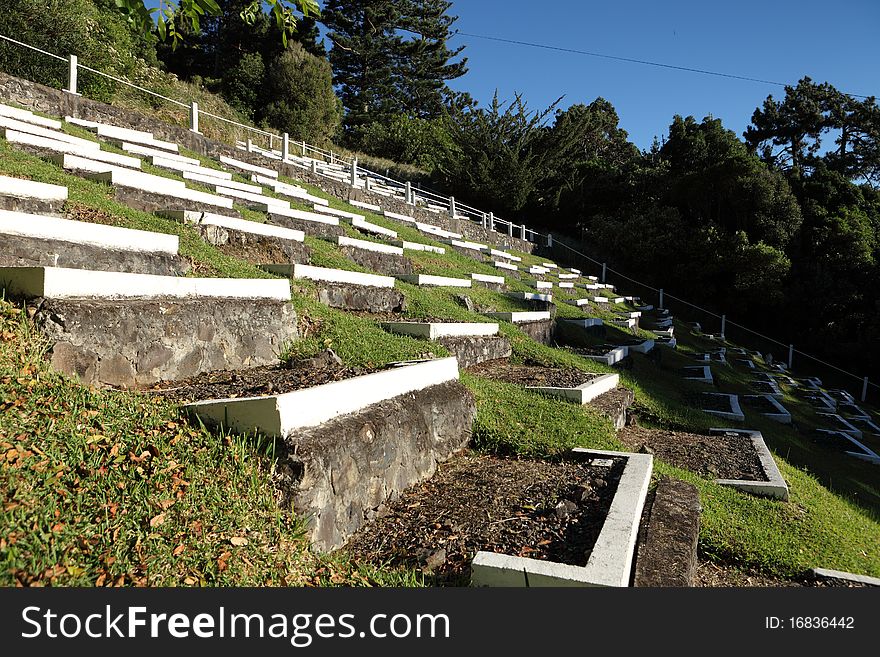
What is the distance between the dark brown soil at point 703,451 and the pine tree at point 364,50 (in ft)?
108

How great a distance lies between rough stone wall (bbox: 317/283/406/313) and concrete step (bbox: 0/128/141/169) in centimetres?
444

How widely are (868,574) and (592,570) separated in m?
2.70

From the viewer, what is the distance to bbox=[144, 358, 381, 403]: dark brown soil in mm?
3570

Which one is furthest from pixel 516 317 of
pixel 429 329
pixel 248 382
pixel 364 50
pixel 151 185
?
pixel 364 50

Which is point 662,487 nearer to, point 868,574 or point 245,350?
point 868,574

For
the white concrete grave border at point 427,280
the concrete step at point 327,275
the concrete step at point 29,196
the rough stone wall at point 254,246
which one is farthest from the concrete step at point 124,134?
the concrete step at point 327,275

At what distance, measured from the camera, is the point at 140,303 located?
3879 millimetres

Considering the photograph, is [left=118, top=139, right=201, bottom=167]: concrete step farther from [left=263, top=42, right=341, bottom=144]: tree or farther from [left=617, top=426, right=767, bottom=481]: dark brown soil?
[left=263, top=42, right=341, bottom=144]: tree

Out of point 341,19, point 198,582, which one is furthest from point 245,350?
point 341,19

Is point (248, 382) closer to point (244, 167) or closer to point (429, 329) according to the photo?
point (429, 329)

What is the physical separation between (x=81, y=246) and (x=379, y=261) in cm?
595

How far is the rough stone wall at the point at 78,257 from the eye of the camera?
413cm

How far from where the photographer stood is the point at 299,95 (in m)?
27.6

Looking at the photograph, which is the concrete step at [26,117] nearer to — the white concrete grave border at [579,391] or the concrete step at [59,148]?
the concrete step at [59,148]
